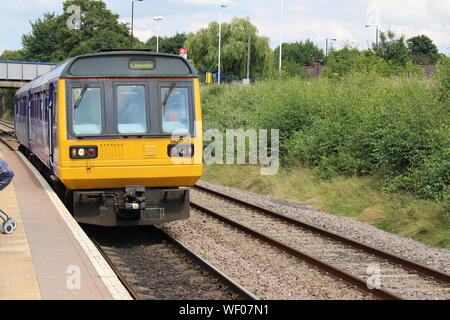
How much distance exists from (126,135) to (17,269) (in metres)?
3.65

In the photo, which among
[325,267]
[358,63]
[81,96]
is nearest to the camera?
[325,267]

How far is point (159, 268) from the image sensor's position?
9430 mm

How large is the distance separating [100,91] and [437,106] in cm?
759

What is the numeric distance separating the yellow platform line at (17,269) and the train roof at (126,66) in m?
2.64

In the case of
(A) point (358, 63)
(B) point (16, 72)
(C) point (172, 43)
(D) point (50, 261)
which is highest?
(C) point (172, 43)

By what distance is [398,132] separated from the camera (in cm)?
1445

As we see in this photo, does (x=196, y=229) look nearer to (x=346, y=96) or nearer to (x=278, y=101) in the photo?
(x=346, y=96)

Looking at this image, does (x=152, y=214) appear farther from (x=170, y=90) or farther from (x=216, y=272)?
(x=216, y=272)

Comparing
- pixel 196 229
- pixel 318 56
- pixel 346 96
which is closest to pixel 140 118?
pixel 196 229

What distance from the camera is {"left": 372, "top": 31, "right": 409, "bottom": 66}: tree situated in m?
33.0

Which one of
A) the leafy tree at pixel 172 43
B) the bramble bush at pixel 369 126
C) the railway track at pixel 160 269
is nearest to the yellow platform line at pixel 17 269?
the railway track at pixel 160 269

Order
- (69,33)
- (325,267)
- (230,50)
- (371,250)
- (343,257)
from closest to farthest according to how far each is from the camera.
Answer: (325,267) → (343,257) → (371,250) → (230,50) → (69,33)

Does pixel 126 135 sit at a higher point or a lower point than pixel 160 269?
higher

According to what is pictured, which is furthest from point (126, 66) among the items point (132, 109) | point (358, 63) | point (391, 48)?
point (391, 48)
